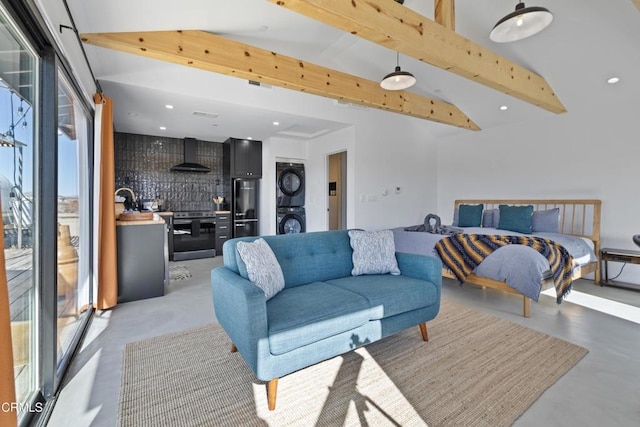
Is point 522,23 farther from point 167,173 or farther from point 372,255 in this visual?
point 167,173

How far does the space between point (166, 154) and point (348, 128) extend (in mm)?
3667

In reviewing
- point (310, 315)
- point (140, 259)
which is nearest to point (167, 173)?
point (140, 259)

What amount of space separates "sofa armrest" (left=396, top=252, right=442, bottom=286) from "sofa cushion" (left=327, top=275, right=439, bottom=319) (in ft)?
0.22

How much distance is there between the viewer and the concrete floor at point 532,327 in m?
1.58

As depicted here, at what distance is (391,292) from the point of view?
212 cm

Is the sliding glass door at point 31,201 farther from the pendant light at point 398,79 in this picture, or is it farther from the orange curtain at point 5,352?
the pendant light at point 398,79

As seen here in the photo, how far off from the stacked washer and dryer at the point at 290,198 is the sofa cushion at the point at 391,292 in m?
3.81

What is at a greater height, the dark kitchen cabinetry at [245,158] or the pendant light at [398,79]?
the pendant light at [398,79]

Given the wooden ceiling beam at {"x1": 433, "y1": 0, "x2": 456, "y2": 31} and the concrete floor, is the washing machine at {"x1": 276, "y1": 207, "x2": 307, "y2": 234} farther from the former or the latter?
the wooden ceiling beam at {"x1": 433, "y1": 0, "x2": 456, "y2": 31}

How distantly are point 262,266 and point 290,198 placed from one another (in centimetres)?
426

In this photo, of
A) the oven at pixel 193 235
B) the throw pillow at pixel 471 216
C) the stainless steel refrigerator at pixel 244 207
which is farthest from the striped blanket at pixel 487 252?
the oven at pixel 193 235

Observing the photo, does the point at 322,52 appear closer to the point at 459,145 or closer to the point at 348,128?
the point at 348,128

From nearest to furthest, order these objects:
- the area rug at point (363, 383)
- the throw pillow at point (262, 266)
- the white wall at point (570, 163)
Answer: the area rug at point (363, 383) → the throw pillow at point (262, 266) → the white wall at point (570, 163)

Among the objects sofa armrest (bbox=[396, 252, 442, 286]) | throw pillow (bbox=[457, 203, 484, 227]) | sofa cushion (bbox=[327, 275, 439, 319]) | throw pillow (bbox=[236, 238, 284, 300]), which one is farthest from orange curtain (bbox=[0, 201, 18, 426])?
throw pillow (bbox=[457, 203, 484, 227])
